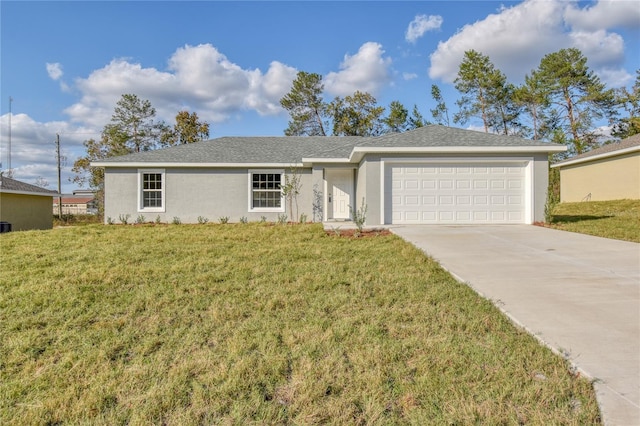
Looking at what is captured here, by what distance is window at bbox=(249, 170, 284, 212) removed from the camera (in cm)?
1509

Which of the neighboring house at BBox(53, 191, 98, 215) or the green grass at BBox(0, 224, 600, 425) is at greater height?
the neighboring house at BBox(53, 191, 98, 215)

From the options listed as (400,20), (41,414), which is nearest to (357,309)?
(41,414)

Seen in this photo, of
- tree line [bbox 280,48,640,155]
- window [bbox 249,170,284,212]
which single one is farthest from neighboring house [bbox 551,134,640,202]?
window [bbox 249,170,284,212]

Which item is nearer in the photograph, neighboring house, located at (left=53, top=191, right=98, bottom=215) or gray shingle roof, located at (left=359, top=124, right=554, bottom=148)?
gray shingle roof, located at (left=359, top=124, right=554, bottom=148)

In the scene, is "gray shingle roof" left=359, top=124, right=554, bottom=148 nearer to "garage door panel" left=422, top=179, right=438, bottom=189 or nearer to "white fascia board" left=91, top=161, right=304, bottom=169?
"garage door panel" left=422, top=179, right=438, bottom=189

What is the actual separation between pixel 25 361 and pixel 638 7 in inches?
771

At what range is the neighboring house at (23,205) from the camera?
16656 millimetres

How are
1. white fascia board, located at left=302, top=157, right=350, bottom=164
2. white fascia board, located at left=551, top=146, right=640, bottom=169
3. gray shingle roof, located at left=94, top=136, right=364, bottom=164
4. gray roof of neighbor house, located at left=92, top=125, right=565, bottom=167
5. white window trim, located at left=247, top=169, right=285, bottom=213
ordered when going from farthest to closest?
white fascia board, located at left=551, top=146, right=640, bottom=169
white window trim, located at left=247, top=169, right=285, bottom=213
gray shingle roof, located at left=94, top=136, right=364, bottom=164
white fascia board, located at left=302, top=157, right=350, bottom=164
gray roof of neighbor house, located at left=92, top=125, right=565, bottom=167

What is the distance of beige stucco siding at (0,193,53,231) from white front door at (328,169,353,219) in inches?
617

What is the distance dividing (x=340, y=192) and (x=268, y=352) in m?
12.0

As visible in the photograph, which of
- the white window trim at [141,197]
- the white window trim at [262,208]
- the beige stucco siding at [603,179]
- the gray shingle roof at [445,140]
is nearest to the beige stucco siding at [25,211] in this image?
the white window trim at [141,197]

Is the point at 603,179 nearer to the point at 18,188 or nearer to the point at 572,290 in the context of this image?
the point at 572,290

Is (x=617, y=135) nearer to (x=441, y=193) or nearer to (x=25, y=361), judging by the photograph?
(x=441, y=193)

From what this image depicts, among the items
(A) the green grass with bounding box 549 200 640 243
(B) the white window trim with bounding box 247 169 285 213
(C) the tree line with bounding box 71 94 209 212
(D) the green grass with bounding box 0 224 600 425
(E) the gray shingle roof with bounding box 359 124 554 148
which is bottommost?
(D) the green grass with bounding box 0 224 600 425
